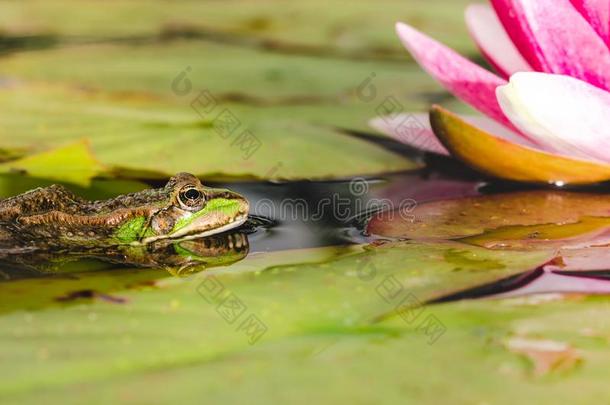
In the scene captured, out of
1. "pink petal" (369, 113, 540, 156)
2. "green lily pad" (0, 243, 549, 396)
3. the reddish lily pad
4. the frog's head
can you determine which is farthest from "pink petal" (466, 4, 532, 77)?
the frog's head

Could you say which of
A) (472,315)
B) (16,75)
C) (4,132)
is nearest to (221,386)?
Result: (472,315)

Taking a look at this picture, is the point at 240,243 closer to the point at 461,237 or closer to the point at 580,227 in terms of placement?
the point at 461,237

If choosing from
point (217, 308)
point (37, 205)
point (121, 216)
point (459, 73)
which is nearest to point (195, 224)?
point (121, 216)

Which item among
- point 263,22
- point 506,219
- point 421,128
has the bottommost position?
point 506,219

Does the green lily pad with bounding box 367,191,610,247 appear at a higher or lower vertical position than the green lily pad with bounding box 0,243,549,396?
lower

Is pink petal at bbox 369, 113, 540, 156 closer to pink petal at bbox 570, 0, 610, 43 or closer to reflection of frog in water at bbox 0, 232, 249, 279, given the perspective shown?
pink petal at bbox 570, 0, 610, 43

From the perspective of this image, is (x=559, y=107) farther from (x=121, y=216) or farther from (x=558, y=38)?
(x=121, y=216)
